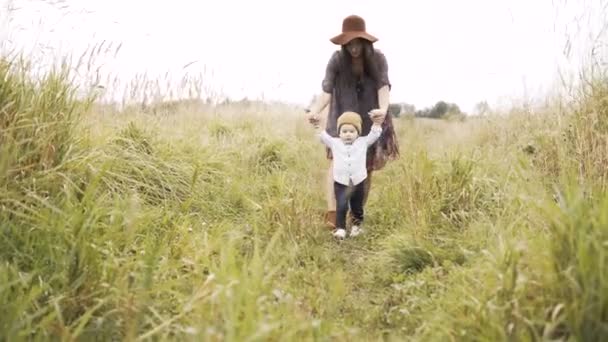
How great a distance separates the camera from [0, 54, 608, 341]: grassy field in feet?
6.45

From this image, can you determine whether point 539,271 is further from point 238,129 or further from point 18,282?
point 238,129

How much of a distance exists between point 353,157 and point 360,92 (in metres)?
0.61

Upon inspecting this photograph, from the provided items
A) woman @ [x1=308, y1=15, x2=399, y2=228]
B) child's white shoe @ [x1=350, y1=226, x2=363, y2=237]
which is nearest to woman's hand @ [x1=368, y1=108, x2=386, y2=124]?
woman @ [x1=308, y1=15, x2=399, y2=228]

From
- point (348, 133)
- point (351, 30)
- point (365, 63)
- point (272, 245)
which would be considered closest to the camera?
point (272, 245)

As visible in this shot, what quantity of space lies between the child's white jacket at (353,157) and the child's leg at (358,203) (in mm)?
117

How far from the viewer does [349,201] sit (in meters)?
4.48

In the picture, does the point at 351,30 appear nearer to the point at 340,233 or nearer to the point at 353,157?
the point at 353,157

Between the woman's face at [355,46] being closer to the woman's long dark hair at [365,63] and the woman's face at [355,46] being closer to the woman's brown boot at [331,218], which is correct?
the woman's long dark hair at [365,63]

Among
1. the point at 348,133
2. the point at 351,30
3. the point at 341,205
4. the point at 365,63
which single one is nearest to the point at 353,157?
the point at 348,133

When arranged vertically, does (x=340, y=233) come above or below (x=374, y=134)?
below

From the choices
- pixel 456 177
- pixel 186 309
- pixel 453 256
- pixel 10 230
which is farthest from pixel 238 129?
pixel 186 309

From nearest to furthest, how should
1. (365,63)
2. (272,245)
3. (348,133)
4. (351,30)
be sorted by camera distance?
1. (272,245)
2. (348,133)
3. (351,30)
4. (365,63)

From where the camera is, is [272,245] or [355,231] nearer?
[272,245]

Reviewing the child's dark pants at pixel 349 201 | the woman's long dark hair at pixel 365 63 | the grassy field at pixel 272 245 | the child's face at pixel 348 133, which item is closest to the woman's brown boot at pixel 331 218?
the child's dark pants at pixel 349 201
